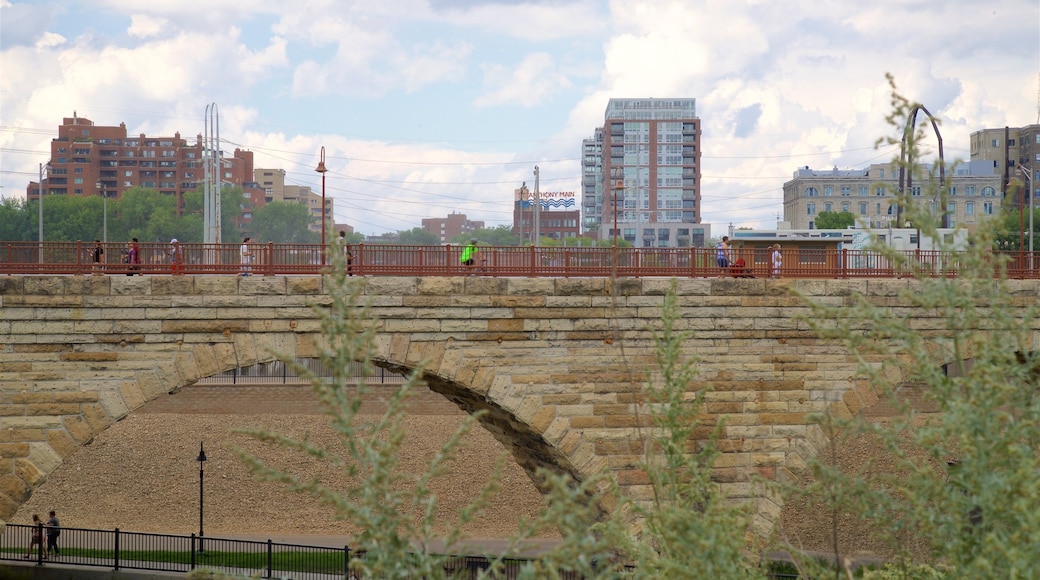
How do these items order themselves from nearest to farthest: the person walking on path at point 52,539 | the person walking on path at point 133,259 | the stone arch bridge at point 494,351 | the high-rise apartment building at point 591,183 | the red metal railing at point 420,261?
the stone arch bridge at point 494,351 → the person walking on path at point 133,259 → the red metal railing at point 420,261 → the person walking on path at point 52,539 → the high-rise apartment building at point 591,183

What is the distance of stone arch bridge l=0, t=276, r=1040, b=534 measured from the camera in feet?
43.0

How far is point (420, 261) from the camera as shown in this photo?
14.4 metres

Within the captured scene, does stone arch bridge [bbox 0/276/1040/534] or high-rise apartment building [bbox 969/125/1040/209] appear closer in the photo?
stone arch bridge [bbox 0/276/1040/534]

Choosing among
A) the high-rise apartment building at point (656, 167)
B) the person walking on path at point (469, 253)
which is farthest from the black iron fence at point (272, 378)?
the high-rise apartment building at point (656, 167)

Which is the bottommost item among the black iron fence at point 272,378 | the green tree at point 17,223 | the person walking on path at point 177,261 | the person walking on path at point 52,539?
the person walking on path at point 52,539

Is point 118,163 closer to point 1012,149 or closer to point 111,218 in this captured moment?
point 111,218

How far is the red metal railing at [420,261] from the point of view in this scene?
537 inches

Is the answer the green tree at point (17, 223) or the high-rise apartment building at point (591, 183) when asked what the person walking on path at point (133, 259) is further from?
the high-rise apartment building at point (591, 183)

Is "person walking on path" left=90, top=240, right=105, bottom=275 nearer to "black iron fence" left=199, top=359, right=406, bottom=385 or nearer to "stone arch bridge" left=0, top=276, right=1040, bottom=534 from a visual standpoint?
"stone arch bridge" left=0, top=276, right=1040, bottom=534

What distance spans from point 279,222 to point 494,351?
91758 millimetres

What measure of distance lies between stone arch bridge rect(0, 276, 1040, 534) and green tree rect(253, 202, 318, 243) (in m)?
89.9

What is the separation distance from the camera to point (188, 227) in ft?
273

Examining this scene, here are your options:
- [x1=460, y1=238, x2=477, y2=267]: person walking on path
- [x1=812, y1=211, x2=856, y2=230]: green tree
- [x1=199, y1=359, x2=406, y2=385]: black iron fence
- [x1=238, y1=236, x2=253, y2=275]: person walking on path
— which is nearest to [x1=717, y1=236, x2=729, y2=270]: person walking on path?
[x1=460, y1=238, x2=477, y2=267]: person walking on path

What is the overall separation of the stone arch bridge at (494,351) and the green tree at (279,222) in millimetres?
89932
